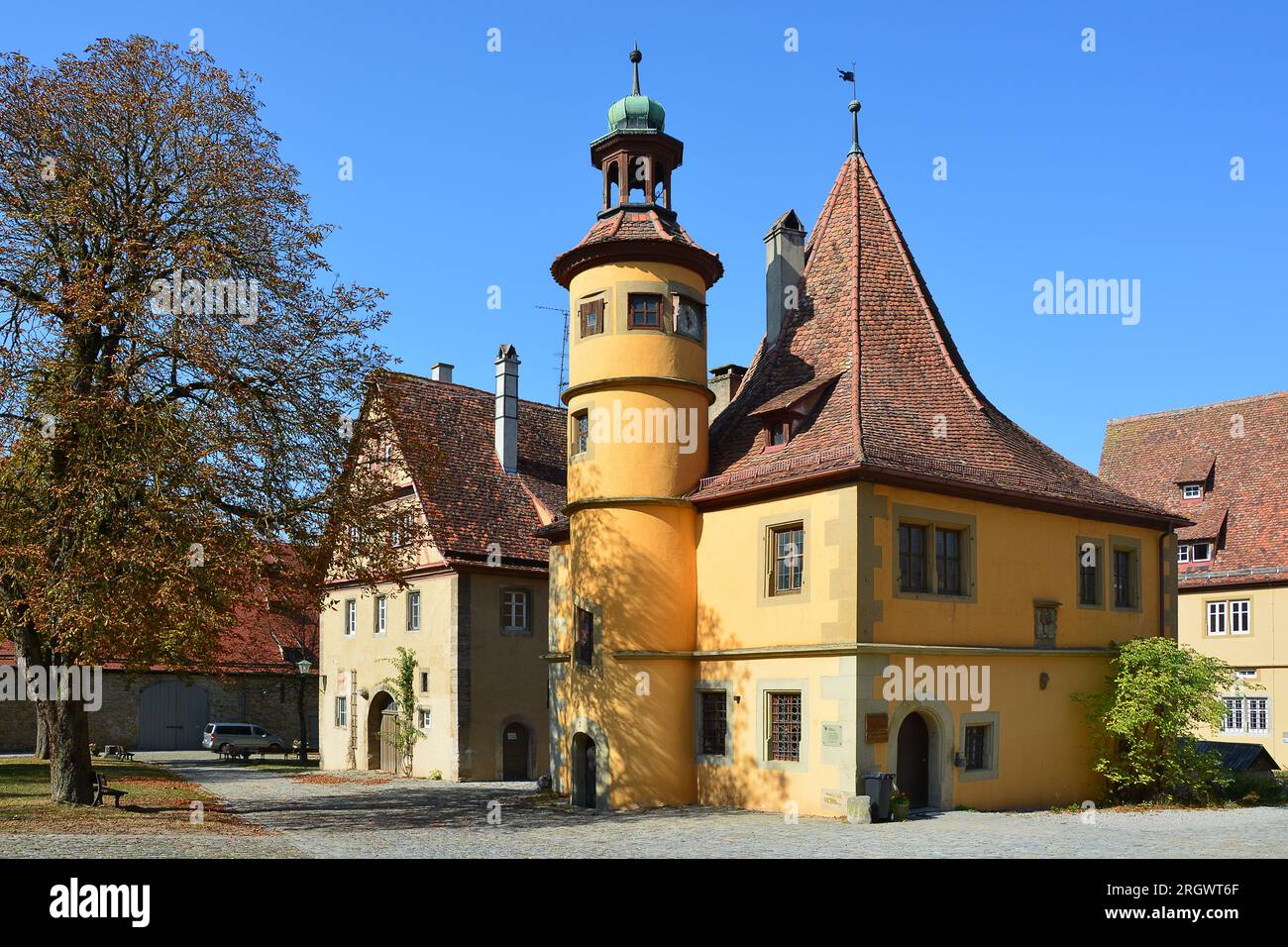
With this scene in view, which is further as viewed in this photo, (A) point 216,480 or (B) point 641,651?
(B) point 641,651

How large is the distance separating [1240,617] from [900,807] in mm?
23184

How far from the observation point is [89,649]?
18859 mm

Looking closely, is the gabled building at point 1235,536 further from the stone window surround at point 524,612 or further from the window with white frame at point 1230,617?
the stone window surround at point 524,612

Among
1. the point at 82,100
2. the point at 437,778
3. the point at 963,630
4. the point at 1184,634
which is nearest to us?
the point at 82,100

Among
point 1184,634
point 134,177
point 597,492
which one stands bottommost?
point 1184,634

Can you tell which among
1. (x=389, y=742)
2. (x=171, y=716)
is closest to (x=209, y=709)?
(x=171, y=716)

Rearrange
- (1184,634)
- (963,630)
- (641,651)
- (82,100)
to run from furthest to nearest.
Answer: (1184,634) < (641,651) < (963,630) < (82,100)

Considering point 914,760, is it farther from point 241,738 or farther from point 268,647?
point 268,647

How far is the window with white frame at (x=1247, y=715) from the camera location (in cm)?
3716

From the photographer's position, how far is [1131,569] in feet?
84.4

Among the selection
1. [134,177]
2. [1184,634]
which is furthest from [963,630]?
[1184,634]

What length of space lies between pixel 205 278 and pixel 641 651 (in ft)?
34.5

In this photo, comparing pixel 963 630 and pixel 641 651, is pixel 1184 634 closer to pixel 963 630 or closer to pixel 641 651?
pixel 963 630

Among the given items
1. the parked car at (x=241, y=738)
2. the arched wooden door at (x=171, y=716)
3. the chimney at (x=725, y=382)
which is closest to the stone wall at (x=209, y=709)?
the arched wooden door at (x=171, y=716)
